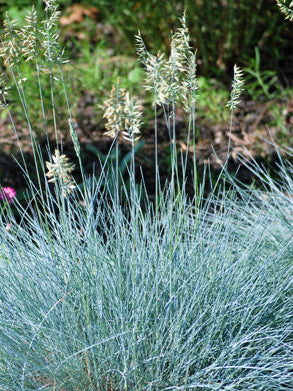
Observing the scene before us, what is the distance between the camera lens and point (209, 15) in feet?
16.9

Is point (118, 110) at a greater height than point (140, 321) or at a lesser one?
greater

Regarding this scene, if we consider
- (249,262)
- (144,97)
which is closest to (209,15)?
(144,97)

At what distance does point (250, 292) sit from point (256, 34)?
4.20 metres

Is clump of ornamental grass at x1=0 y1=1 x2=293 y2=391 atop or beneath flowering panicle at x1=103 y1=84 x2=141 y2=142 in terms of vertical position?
beneath

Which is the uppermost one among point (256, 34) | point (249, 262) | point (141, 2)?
point (141, 2)

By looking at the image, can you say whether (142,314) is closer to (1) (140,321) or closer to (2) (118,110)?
(1) (140,321)

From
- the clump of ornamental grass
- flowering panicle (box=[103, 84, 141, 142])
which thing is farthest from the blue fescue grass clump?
flowering panicle (box=[103, 84, 141, 142])

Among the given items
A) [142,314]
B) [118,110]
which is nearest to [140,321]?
[142,314]

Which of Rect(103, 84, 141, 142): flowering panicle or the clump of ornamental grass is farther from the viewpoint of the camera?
the clump of ornamental grass

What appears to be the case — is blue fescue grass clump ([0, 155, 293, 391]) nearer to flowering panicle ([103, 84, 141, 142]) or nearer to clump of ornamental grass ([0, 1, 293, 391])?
clump of ornamental grass ([0, 1, 293, 391])

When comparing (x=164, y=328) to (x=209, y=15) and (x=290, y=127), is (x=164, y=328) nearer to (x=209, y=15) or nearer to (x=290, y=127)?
(x=290, y=127)

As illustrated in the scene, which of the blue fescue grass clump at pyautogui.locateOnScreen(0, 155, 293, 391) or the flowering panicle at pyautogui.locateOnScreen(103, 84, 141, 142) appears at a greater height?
the flowering panicle at pyautogui.locateOnScreen(103, 84, 141, 142)

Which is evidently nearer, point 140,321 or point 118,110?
point 118,110

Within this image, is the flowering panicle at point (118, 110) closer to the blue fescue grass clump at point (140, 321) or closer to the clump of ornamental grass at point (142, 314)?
the clump of ornamental grass at point (142, 314)
